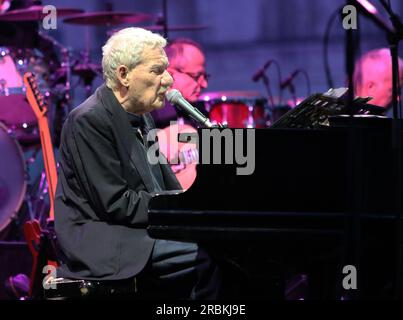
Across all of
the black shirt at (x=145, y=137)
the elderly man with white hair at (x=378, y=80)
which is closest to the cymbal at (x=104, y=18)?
the elderly man with white hair at (x=378, y=80)

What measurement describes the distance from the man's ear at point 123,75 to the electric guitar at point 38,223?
164 cm

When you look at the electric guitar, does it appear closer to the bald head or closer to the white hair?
the white hair

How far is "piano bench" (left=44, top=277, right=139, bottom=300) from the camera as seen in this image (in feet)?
13.8

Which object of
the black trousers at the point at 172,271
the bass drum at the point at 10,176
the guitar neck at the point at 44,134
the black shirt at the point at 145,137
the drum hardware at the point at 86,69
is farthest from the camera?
the drum hardware at the point at 86,69

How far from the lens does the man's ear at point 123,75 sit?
4.40 metres

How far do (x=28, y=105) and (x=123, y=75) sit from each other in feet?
10.2

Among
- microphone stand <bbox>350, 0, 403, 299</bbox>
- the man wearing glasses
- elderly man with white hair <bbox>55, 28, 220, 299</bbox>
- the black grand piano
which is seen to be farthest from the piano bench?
the man wearing glasses

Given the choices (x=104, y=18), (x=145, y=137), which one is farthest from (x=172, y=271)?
(x=104, y=18)

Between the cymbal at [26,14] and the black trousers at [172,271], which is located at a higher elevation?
the cymbal at [26,14]

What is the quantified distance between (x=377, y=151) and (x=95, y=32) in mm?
6634

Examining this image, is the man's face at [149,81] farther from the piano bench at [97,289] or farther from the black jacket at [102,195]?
the piano bench at [97,289]

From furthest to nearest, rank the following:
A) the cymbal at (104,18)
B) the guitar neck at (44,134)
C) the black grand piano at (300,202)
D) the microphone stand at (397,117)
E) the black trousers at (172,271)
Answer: the cymbal at (104,18)
the guitar neck at (44,134)
the black trousers at (172,271)
the black grand piano at (300,202)
the microphone stand at (397,117)
